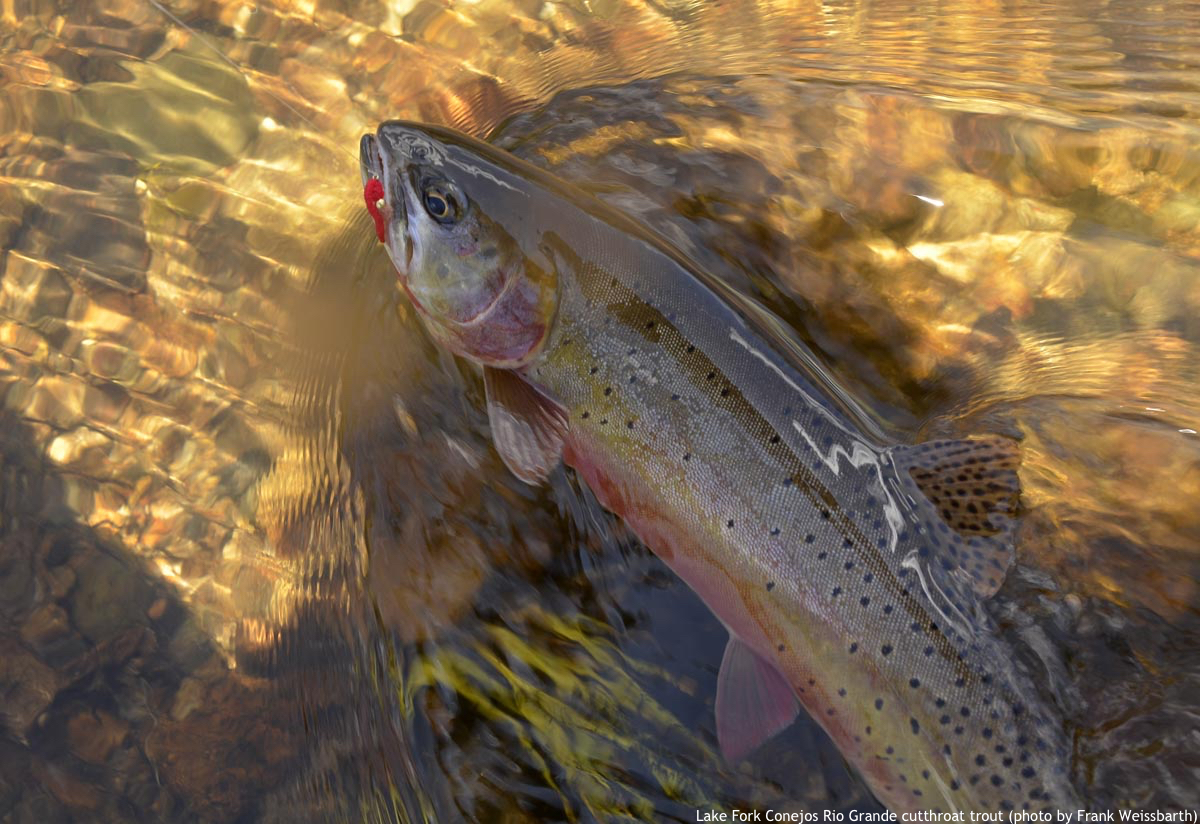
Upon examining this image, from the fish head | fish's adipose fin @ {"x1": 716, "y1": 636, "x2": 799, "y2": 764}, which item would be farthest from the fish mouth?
fish's adipose fin @ {"x1": 716, "y1": 636, "x2": 799, "y2": 764}

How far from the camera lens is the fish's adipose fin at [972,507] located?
2664mm

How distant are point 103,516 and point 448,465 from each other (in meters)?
2.20

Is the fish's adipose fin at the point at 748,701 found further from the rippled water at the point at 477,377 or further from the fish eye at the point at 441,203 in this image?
the fish eye at the point at 441,203

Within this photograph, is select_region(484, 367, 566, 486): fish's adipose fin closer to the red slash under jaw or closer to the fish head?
the fish head

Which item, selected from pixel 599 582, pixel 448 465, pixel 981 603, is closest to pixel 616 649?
pixel 599 582

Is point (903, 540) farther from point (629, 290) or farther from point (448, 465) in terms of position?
point (448, 465)

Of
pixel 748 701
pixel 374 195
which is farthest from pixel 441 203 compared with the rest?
pixel 748 701

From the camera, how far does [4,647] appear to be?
14.0 ft

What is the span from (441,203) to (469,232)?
14 cm

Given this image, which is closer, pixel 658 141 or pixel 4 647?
pixel 658 141

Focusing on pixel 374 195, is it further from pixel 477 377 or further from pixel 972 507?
pixel 972 507

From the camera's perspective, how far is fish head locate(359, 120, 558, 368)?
303cm

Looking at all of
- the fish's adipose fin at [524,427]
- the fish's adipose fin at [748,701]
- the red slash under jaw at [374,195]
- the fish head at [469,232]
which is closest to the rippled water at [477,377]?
the fish's adipose fin at [748,701]

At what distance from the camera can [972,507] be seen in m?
2.68
